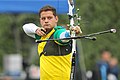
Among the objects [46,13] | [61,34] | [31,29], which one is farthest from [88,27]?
[61,34]

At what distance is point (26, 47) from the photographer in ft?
90.1

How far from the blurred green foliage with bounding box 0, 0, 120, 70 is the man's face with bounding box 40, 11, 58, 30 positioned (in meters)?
1.37

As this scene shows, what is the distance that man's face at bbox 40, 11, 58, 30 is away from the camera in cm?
777

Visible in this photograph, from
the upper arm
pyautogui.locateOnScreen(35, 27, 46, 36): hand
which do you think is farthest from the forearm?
the upper arm

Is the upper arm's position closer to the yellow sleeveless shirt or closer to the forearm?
the yellow sleeveless shirt

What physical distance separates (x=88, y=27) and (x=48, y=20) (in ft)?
27.1

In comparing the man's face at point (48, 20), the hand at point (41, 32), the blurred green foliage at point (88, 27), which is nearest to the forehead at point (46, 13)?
the man's face at point (48, 20)

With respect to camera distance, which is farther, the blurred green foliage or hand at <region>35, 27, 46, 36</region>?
the blurred green foliage

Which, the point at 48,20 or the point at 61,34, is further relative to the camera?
Result: the point at 48,20

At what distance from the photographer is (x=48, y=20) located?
25.5ft

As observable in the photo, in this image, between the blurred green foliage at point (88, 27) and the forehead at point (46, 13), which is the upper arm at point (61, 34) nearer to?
the forehead at point (46, 13)

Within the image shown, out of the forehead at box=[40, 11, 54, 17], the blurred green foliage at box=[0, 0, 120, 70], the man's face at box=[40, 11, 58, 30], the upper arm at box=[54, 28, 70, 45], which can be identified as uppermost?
the forehead at box=[40, 11, 54, 17]

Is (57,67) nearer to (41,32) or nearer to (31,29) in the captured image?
(41,32)

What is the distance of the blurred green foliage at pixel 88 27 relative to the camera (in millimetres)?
14945
